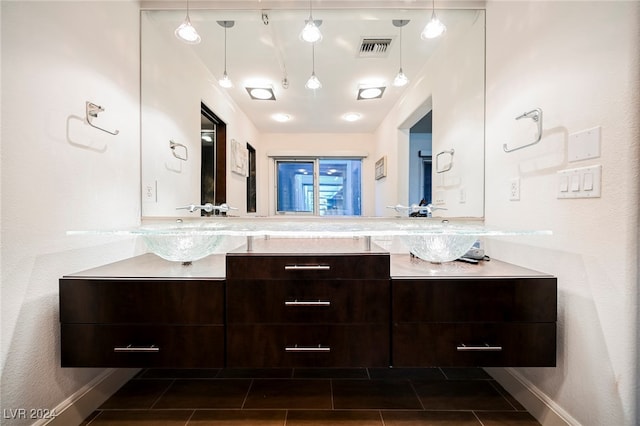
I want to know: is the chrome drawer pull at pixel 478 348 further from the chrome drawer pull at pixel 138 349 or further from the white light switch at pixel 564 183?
the chrome drawer pull at pixel 138 349

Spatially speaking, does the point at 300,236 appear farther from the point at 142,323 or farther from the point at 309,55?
the point at 309,55

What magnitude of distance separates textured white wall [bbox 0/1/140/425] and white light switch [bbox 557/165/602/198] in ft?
6.91

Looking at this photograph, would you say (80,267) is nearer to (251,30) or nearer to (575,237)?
(251,30)

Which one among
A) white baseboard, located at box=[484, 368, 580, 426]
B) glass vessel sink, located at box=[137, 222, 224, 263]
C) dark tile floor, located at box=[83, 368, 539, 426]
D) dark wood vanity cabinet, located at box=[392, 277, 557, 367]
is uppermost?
glass vessel sink, located at box=[137, 222, 224, 263]

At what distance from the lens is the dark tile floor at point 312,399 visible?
1.25 meters

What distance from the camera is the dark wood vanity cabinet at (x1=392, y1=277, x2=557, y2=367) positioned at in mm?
1041

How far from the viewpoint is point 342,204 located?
5.70 ft

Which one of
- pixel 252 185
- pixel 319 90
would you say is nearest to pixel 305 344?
pixel 252 185

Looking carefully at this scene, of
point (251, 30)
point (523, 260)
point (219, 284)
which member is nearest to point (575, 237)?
point (523, 260)

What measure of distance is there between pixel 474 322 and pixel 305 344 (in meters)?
0.69

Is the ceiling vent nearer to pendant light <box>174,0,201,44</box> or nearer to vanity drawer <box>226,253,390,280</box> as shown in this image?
pendant light <box>174,0,201,44</box>

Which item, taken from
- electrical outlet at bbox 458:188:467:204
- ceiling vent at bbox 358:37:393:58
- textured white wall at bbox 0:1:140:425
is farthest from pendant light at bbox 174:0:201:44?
electrical outlet at bbox 458:188:467:204

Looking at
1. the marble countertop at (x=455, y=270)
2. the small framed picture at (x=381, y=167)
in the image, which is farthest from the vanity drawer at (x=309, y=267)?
the small framed picture at (x=381, y=167)

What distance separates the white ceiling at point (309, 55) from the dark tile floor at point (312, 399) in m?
1.57
